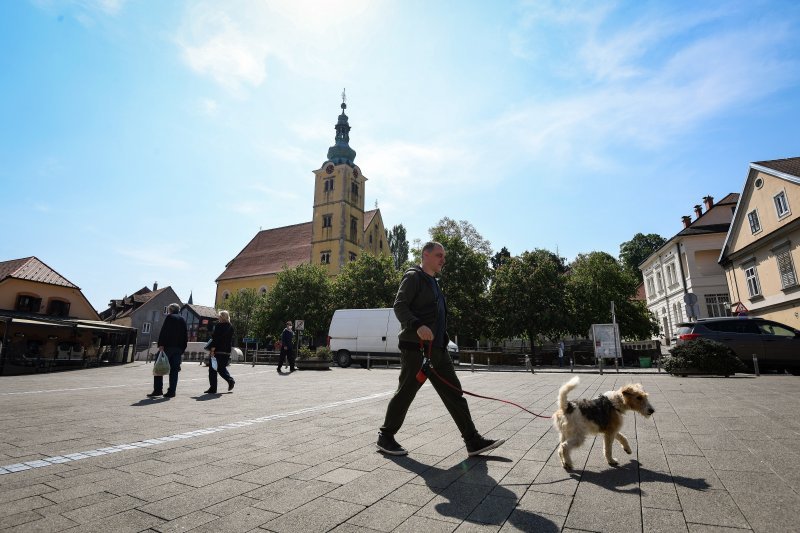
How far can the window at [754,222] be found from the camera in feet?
73.0

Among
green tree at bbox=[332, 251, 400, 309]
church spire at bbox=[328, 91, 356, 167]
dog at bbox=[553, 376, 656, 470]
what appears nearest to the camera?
dog at bbox=[553, 376, 656, 470]

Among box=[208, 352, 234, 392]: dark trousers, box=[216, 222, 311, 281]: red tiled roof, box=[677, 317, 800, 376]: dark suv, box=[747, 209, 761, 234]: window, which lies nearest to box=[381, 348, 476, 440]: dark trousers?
box=[208, 352, 234, 392]: dark trousers

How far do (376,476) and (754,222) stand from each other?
92.9ft

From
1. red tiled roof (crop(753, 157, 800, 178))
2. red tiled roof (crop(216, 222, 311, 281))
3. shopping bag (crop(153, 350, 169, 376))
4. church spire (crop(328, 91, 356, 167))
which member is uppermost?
church spire (crop(328, 91, 356, 167))

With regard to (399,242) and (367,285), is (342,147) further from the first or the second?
(367,285)

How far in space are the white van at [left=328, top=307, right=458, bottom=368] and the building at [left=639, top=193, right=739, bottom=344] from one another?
21469 millimetres

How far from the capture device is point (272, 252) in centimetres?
6075

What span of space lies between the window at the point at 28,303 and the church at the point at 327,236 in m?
23.0

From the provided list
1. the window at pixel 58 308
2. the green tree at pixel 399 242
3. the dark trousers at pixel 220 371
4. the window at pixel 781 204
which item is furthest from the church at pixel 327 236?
the dark trousers at pixel 220 371

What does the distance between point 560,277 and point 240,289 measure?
1762 inches

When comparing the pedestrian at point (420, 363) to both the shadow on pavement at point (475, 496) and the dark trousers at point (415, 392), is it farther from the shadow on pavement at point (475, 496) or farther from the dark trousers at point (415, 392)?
the shadow on pavement at point (475, 496)

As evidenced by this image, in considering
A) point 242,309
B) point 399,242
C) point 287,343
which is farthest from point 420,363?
point 399,242

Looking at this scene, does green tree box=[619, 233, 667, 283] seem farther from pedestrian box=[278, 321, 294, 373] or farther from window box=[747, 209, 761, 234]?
pedestrian box=[278, 321, 294, 373]

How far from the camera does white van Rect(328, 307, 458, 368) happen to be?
2206cm
